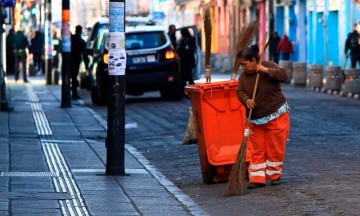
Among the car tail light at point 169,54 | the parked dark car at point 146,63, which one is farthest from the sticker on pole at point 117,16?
the car tail light at point 169,54

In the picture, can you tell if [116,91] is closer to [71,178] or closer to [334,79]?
[71,178]

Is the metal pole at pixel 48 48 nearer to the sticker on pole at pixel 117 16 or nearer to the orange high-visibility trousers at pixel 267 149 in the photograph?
the sticker on pole at pixel 117 16

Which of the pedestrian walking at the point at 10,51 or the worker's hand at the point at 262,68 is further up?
the worker's hand at the point at 262,68

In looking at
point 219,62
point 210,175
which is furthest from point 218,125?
point 219,62

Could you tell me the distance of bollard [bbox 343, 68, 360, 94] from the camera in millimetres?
34500

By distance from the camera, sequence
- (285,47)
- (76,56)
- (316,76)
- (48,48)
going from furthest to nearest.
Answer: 1. (285,47)
2. (48,48)
3. (316,76)
4. (76,56)

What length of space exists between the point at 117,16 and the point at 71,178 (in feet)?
6.31

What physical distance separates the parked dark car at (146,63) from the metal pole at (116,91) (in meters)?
15.3

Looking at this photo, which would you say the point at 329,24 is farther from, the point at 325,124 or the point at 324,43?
the point at 325,124

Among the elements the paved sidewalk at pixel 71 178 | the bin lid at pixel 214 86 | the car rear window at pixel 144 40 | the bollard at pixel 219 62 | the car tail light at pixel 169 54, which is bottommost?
the bollard at pixel 219 62

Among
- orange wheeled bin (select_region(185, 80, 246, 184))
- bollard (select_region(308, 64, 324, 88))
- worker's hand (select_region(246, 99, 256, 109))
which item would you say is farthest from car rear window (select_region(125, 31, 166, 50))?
worker's hand (select_region(246, 99, 256, 109))

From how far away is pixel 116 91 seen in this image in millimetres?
15336

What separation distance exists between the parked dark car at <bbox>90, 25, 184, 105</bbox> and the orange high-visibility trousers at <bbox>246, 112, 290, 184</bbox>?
17.2 metres

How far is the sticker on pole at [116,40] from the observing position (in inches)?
599
